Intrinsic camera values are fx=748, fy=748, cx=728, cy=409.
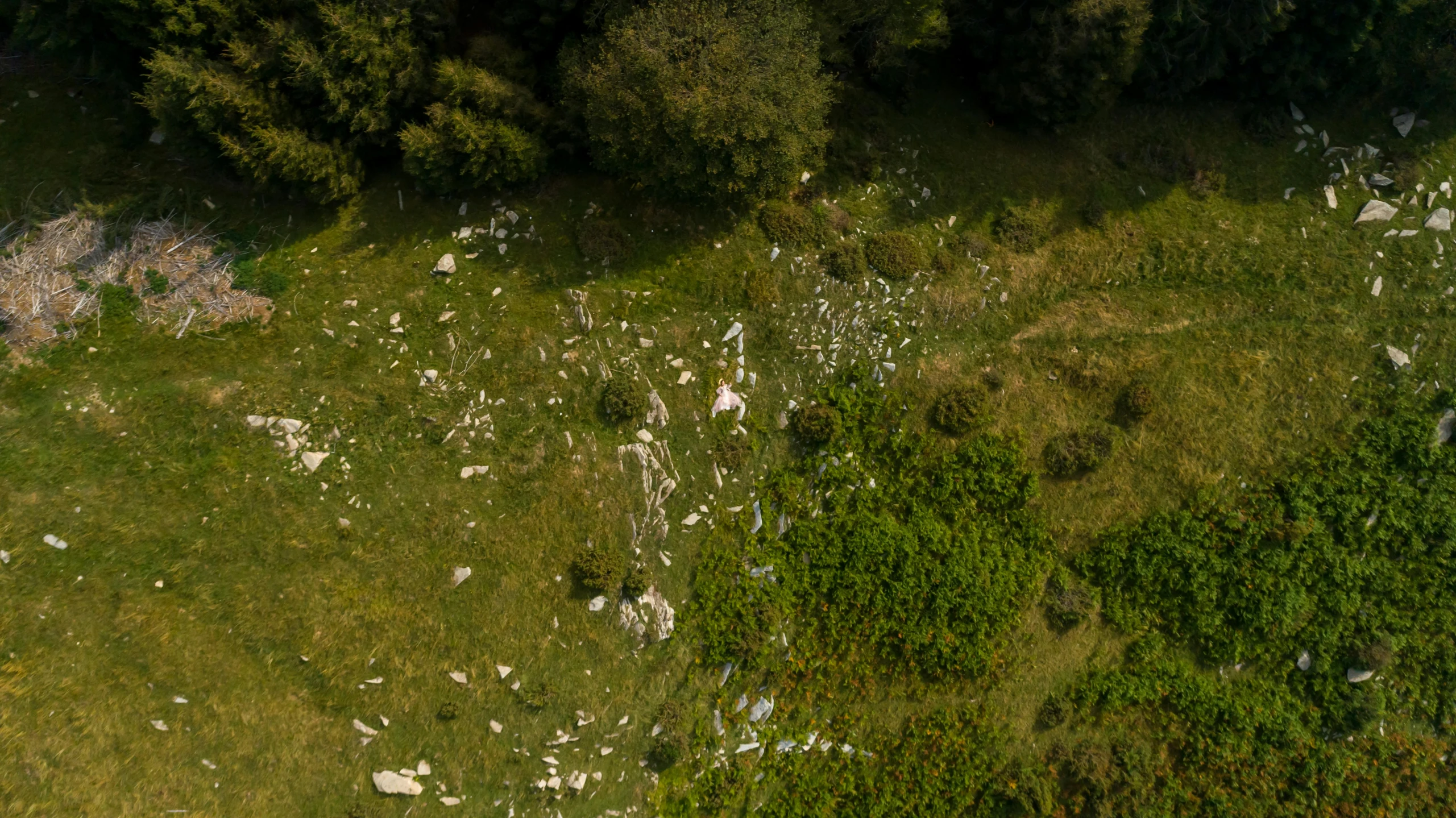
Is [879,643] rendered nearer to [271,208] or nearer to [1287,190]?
[1287,190]

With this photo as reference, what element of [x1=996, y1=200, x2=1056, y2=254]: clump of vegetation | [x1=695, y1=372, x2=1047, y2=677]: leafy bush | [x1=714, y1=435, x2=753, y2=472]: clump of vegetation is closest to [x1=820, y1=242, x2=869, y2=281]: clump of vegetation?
[x1=695, y1=372, x2=1047, y2=677]: leafy bush

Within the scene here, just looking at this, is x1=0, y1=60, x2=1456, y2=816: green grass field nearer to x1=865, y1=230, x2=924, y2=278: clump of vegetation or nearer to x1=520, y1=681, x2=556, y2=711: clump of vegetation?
x1=520, y1=681, x2=556, y2=711: clump of vegetation

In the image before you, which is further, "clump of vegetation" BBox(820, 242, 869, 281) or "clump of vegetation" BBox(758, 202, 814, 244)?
"clump of vegetation" BBox(758, 202, 814, 244)

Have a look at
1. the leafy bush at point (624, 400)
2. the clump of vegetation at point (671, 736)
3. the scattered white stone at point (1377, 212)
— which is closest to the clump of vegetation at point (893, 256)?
the leafy bush at point (624, 400)

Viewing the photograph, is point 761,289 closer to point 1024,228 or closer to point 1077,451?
point 1024,228

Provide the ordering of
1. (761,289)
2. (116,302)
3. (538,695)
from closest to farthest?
(538,695), (116,302), (761,289)

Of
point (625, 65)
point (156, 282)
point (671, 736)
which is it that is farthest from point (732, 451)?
point (156, 282)

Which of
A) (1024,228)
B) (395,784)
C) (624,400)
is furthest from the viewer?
(1024,228)
